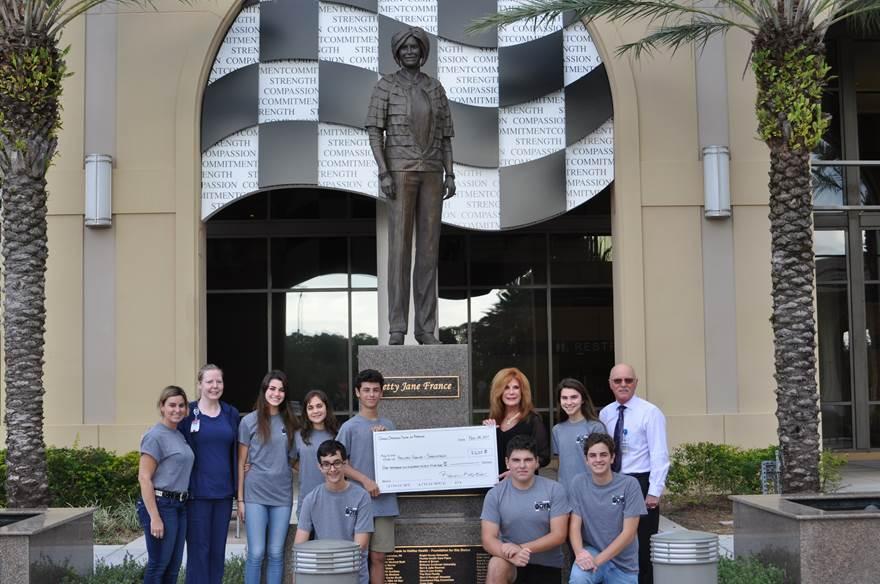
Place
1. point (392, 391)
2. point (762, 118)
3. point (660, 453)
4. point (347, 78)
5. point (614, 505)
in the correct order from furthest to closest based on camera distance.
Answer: point (347, 78), point (762, 118), point (392, 391), point (660, 453), point (614, 505)

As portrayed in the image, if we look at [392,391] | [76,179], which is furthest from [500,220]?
[392,391]

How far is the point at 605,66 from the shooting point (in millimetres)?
16031

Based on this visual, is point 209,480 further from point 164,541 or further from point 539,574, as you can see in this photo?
point 539,574

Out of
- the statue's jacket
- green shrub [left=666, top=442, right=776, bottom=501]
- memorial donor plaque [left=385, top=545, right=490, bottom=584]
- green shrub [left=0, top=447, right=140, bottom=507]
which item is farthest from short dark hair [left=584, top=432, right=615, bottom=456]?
green shrub [left=0, top=447, right=140, bottom=507]

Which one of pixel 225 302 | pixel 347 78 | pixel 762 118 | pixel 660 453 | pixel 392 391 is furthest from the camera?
pixel 225 302

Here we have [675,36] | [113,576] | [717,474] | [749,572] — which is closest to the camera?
[749,572]

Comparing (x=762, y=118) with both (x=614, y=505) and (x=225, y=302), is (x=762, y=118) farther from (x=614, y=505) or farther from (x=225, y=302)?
(x=225, y=302)

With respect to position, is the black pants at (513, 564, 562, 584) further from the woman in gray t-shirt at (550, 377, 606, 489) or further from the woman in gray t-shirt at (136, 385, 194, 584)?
the woman in gray t-shirt at (136, 385, 194, 584)

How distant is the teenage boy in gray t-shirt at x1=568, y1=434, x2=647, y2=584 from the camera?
23.3 ft

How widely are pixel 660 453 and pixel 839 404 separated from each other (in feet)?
50.5

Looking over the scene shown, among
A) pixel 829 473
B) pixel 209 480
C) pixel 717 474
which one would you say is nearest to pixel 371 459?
pixel 209 480

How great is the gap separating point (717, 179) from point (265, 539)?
1005cm

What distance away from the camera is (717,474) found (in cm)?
1458

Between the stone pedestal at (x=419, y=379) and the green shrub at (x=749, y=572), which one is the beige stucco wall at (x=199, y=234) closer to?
the green shrub at (x=749, y=572)
